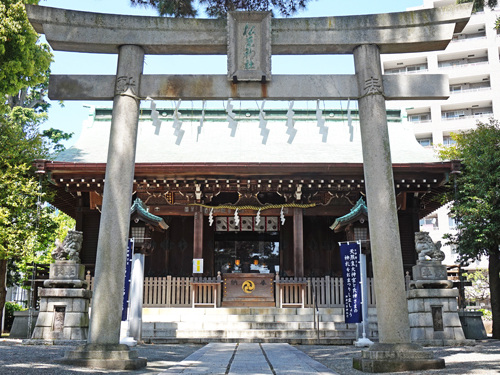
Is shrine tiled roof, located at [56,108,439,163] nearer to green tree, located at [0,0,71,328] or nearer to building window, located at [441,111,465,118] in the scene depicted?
green tree, located at [0,0,71,328]

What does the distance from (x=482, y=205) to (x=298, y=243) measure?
5.66 m

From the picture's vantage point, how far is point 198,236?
1589cm

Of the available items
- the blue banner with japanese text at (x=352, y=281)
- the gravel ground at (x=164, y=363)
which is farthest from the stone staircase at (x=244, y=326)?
the gravel ground at (x=164, y=363)

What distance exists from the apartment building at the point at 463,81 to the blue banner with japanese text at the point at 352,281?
109 feet

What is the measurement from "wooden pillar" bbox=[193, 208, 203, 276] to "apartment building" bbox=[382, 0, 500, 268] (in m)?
31.4

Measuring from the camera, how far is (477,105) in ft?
148

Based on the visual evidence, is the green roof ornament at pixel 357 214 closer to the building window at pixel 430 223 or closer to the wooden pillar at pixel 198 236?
the wooden pillar at pixel 198 236

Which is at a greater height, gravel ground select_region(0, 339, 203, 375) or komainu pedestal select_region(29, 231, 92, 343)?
komainu pedestal select_region(29, 231, 92, 343)

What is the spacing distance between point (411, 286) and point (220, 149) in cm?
891

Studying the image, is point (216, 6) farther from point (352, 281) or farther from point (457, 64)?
point (457, 64)

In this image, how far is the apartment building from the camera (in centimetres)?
4394

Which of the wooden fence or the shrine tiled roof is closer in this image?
the wooden fence

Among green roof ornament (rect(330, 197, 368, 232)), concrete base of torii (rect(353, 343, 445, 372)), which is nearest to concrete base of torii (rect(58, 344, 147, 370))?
concrete base of torii (rect(353, 343, 445, 372))

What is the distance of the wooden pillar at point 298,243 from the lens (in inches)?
614
